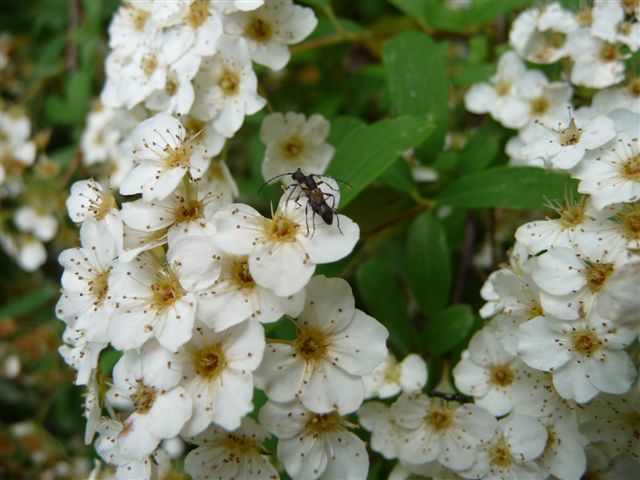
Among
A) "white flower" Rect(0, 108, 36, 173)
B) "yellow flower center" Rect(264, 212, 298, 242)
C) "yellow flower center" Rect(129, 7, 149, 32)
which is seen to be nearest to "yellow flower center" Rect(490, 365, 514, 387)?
"yellow flower center" Rect(264, 212, 298, 242)

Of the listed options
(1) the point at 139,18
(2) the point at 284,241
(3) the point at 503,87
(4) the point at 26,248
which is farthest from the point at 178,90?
(4) the point at 26,248

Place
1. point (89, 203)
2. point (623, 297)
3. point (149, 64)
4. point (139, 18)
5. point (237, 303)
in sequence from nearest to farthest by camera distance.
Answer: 1. point (623, 297)
2. point (237, 303)
3. point (89, 203)
4. point (149, 64)
5. point (139, 18)

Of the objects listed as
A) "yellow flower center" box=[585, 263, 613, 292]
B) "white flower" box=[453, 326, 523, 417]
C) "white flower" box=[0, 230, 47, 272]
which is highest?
"yellow flower center" box=[585, 263, 613, 292]

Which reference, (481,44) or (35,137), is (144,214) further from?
(35,137)

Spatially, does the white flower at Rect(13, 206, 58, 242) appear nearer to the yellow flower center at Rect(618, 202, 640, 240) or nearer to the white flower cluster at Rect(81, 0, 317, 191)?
the white flower cluster at Rect(81, 0, 317, 191)

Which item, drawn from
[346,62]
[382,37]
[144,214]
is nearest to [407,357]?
[144,214]

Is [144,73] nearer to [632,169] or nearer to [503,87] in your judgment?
[503,87]
